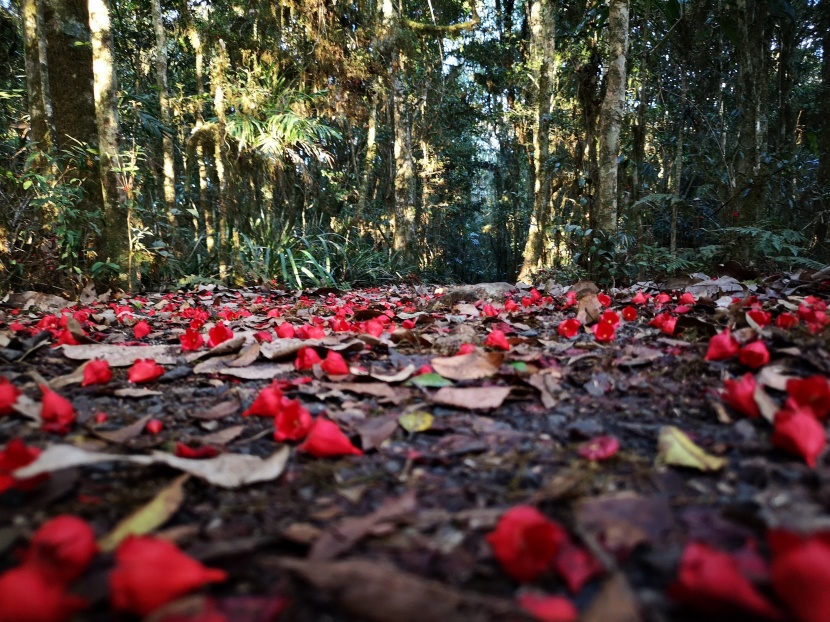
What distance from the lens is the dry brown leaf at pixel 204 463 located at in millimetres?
859

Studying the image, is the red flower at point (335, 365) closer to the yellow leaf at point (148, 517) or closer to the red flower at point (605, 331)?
the yellow leaf at point (148, 517)

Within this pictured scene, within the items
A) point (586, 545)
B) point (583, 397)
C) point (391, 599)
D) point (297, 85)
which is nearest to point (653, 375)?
point (583, 397)

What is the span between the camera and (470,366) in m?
1.70

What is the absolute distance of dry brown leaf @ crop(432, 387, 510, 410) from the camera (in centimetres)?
142

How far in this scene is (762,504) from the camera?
0.84m

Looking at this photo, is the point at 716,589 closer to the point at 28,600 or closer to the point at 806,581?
the point at 806,581

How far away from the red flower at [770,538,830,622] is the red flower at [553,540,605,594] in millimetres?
204

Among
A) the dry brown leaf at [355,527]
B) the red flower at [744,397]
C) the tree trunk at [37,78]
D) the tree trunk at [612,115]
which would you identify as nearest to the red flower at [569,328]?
the red flower at [744,397]

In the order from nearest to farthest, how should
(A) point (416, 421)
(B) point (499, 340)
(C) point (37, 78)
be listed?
(A) point (416, 421) < (B) point (499, 340) < (C) point (37, 78)

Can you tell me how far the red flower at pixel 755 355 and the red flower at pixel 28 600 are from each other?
5.40 ft

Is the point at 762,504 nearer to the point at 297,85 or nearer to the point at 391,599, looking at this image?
the point at 391,599

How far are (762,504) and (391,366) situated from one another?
130cm

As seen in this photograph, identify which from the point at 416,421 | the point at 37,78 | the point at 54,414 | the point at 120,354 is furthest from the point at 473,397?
the point at 37,78

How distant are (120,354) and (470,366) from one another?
140 centimetres
